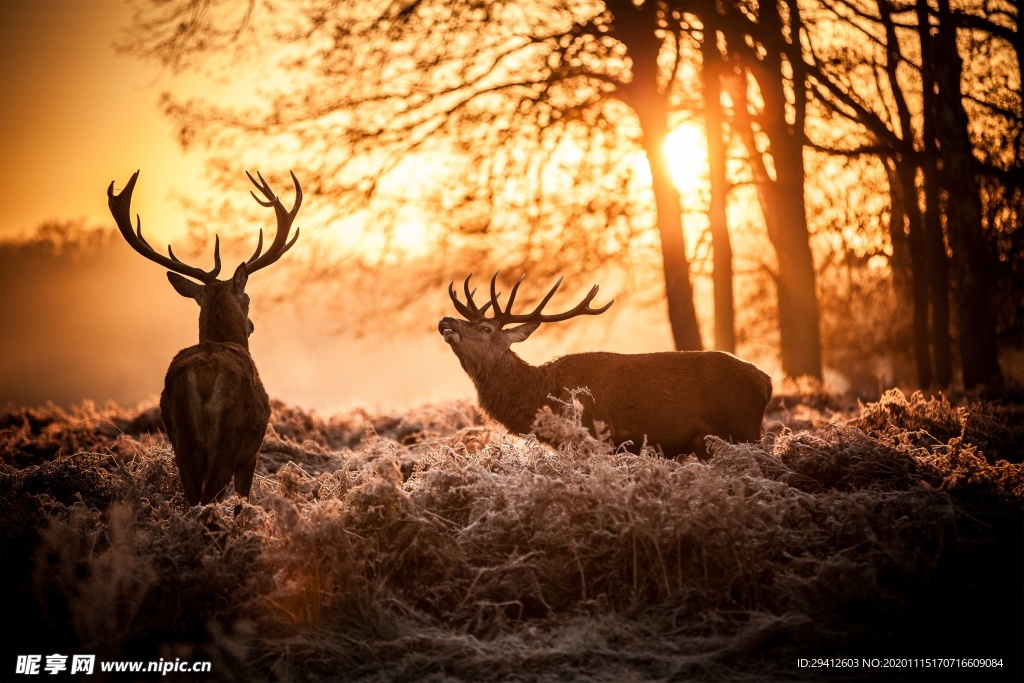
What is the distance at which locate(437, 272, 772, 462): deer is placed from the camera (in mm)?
8695

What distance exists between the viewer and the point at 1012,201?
50.1 feet

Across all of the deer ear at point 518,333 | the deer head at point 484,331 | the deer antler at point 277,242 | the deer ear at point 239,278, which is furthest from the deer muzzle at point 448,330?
the deer ear at point 239,278

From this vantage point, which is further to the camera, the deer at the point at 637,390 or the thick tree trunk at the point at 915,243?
the thick tree trunk at the point at 915,243

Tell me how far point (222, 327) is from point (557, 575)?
3966 millimetres

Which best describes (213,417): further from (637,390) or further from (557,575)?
→ (637,390)

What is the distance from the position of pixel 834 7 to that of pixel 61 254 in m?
37.9

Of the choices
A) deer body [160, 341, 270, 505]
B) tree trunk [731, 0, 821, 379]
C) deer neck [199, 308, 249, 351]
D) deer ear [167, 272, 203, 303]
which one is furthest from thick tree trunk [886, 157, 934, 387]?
deer body [160, 341, 270, 505]

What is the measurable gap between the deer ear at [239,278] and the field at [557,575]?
213 cm

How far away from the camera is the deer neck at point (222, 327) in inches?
316

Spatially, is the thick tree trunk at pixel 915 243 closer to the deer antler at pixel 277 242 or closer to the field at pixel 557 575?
the field at pixel 557 575

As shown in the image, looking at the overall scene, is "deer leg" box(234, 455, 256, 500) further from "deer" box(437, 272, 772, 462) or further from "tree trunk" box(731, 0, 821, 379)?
"tree trunk" box(731, 0, 821, 379)

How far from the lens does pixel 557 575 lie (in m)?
5.78

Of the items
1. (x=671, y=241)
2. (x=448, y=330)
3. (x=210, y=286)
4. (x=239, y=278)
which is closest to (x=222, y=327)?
(x=210, y=286)

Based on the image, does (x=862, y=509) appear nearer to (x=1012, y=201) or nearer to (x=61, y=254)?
(x=1012, y=201)
